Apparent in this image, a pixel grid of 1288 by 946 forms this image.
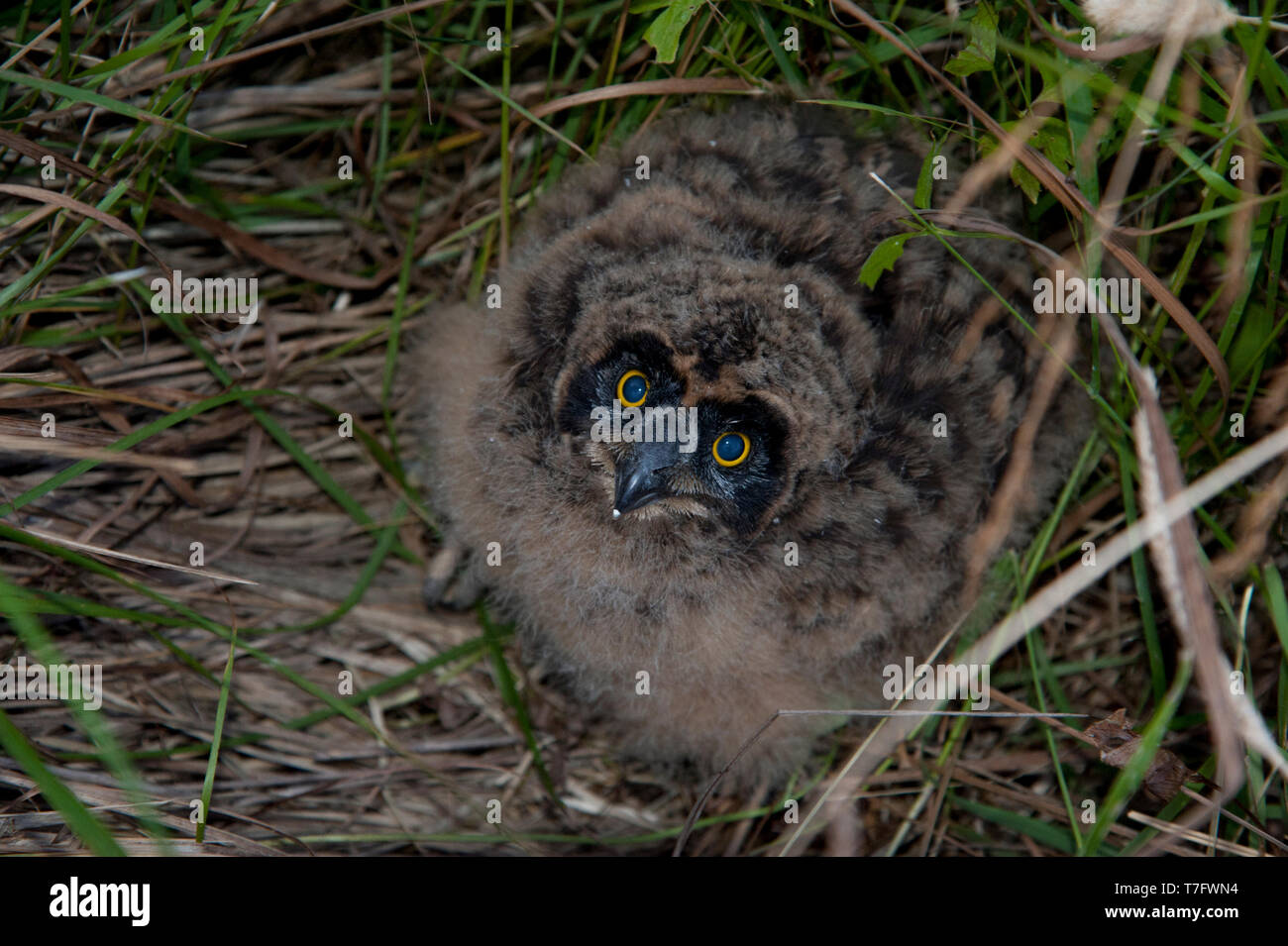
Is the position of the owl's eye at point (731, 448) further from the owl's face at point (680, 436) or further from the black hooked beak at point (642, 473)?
the black hooked beak at point (642, 473)

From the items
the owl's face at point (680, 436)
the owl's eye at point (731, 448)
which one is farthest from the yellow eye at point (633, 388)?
the owl's eye at point (731, 448)

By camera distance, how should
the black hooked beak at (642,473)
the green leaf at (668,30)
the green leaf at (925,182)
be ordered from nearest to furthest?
the black hooked beak at (642,473) → the green leaf at (925,182) → the green leaf at (668,30)

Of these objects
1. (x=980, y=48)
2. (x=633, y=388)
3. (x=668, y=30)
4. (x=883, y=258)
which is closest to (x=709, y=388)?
(x=633, y=388)

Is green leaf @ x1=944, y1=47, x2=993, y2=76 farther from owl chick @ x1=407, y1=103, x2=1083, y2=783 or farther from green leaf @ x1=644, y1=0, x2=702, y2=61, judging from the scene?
green leaf @ x1=644, y1=0, x2=702, y2=61

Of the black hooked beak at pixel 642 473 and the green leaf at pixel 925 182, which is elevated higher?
the green leaf at pixel 925 182

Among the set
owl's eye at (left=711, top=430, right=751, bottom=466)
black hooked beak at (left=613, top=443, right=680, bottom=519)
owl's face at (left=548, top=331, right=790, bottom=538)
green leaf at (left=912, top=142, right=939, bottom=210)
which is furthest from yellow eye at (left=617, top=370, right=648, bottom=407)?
green leaf at (left=912, top=142, right=939, bottom=210)

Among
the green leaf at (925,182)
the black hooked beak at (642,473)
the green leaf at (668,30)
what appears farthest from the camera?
the green leaf at (668,30)

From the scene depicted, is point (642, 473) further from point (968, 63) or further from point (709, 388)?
point (968, 63)

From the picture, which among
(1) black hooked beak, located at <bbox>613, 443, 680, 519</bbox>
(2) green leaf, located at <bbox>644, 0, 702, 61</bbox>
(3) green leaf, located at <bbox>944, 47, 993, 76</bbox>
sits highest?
(2) green leaf, located at <bbox>644, 0, 702, 61</bbox>
